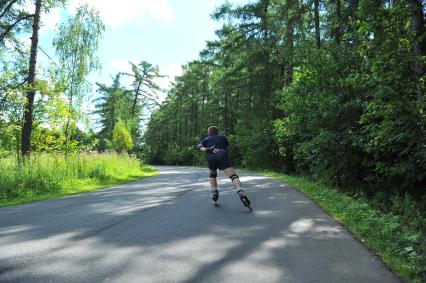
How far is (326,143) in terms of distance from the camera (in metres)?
12.7

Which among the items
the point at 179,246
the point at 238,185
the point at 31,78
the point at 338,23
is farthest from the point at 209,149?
the point at 31,78

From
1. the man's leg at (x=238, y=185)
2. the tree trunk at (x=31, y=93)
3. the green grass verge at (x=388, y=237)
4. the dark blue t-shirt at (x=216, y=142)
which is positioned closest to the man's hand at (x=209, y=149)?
the dark blue t-shirt at (x=216, y=142)

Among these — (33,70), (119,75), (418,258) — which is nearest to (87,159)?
(33,70)

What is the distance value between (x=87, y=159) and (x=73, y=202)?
8.78 m

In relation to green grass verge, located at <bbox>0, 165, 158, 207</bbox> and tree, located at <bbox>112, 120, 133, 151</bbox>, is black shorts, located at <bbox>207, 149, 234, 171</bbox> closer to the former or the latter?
green grass verge, located at <bbox>0, 165, 158, 207</bbox>

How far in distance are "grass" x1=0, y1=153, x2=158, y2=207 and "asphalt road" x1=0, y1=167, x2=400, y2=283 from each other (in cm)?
331

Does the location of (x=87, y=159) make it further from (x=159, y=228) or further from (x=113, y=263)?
(x=113, y=263)

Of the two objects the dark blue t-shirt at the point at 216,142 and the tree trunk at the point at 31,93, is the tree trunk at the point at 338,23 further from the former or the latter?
the tree trunk at the point at 31,93

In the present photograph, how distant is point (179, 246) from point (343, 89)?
917cm

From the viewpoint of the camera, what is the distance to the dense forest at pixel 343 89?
311 inches

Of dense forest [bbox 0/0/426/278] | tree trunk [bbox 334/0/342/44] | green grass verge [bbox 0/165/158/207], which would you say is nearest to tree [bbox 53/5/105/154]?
dense forest [bbox 0/0/426/278]

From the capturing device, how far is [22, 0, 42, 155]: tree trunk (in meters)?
16.9

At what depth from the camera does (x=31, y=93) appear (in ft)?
57.4

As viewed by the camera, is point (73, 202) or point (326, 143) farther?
point (326, 143)
